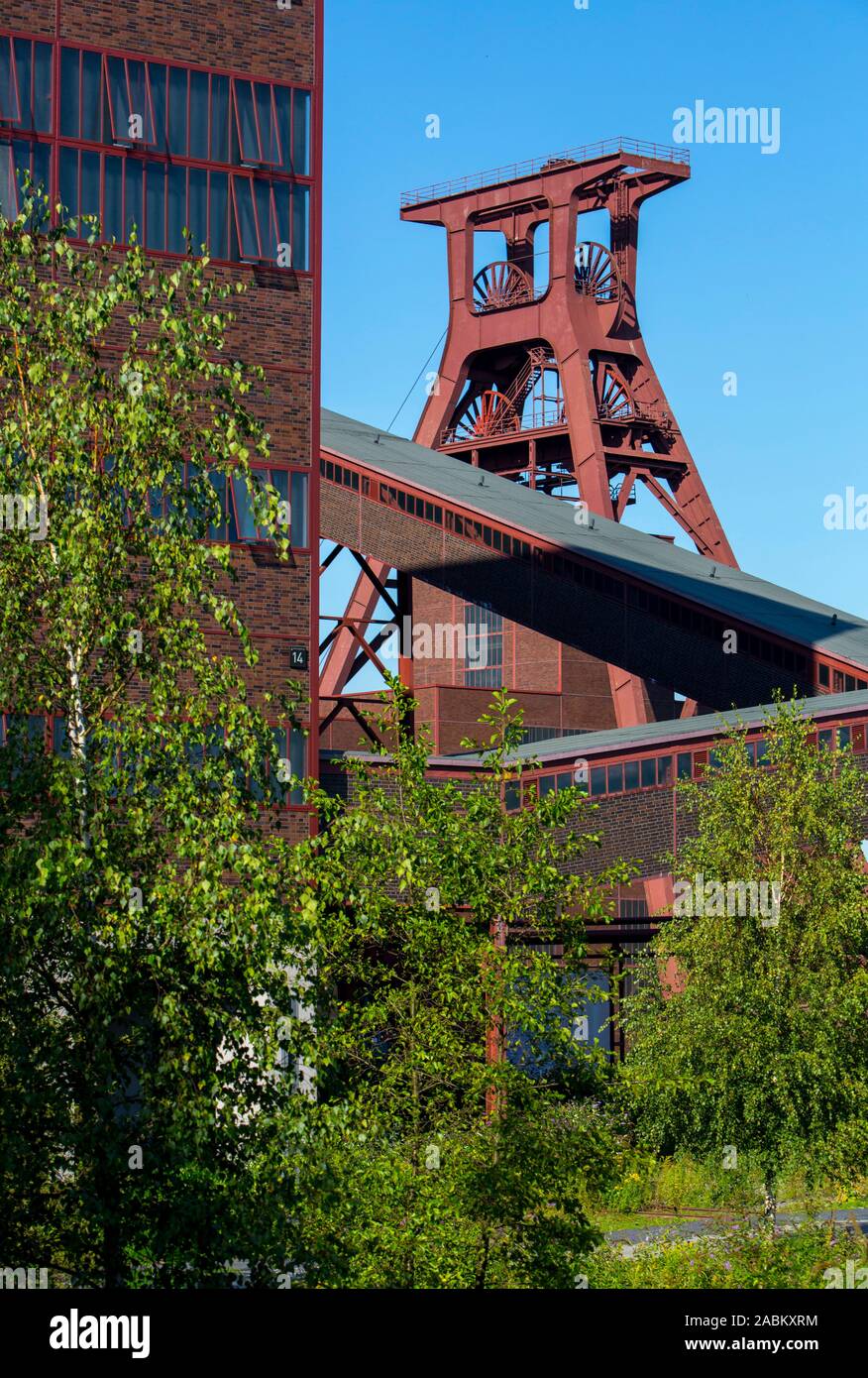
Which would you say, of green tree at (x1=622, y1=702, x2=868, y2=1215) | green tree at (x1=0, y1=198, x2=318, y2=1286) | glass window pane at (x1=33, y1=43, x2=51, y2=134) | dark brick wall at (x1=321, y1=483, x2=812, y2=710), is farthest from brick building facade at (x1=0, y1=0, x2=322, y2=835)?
green tree at (x1=0, y1=198, x2=318, y2=1286)

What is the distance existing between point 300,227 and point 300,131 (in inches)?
73.6

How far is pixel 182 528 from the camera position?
13.0m

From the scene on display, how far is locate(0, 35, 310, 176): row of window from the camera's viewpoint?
32438 millimetres

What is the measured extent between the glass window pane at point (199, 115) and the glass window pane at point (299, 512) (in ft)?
20.5

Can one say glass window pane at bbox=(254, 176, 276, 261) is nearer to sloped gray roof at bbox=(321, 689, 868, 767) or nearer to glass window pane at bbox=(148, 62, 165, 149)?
glass window pane at bbox=(148, 62, 165, 149)

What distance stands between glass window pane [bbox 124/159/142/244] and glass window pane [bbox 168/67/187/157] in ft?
2.81

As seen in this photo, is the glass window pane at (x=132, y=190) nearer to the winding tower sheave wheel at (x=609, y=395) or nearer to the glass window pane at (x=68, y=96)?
the glass window pane at (x=68, y=96)

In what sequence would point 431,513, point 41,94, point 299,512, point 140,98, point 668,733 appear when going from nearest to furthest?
point 41,94 < point 140,98 < point 299,512 < point 668,733 < point 431,513

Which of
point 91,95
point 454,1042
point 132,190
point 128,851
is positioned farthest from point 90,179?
point 128,851

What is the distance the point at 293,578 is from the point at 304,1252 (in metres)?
23.3

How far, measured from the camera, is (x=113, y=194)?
32906 mm

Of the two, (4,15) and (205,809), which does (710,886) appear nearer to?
(205,809)

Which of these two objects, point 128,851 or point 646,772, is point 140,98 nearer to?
point 646,772

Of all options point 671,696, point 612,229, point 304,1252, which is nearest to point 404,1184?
point 304,1252
